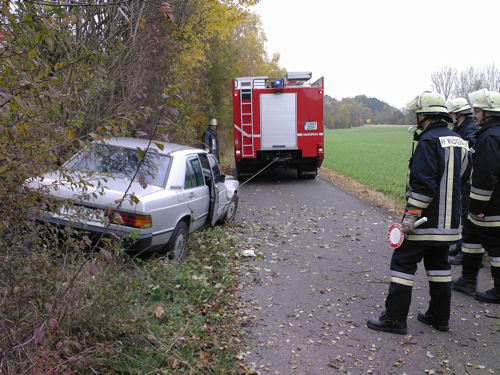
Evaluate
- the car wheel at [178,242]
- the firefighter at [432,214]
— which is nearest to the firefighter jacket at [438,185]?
the firefighter at [432,214]

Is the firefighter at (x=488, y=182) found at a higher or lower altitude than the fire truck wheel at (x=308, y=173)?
higher

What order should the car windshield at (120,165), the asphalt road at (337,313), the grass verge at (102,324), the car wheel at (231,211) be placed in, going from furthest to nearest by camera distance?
the car wheel at (231,211), the car windshield at (120,165), the asphalt road at (337,313), the grass verge at (102,324)

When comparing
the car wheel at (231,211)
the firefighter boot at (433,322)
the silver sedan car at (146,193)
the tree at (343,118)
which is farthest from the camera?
the tree at (343,118)

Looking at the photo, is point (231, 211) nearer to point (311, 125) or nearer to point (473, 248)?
point (473, 248)

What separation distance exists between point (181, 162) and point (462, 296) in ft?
13.0

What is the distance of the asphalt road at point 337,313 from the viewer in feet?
11.3

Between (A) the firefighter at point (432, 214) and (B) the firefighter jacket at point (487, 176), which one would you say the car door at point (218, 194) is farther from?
(B) the firefighter jacket at point (487, 176)

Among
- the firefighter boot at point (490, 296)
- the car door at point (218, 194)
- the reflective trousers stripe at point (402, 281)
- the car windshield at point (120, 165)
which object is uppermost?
the car windshield at point (120, 165)

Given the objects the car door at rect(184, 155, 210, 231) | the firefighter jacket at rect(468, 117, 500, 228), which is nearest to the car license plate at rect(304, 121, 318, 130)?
the car door at rect(184, 155, 210, 231)

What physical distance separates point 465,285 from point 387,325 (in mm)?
1640

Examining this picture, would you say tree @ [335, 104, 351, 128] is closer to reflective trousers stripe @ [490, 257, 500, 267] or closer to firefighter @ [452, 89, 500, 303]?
firefighter @ [452, 89, 500, 303]

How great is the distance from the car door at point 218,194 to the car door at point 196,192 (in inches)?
8.6

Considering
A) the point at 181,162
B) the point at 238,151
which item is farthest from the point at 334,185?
the point at 181,162

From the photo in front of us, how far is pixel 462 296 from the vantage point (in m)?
4.80
